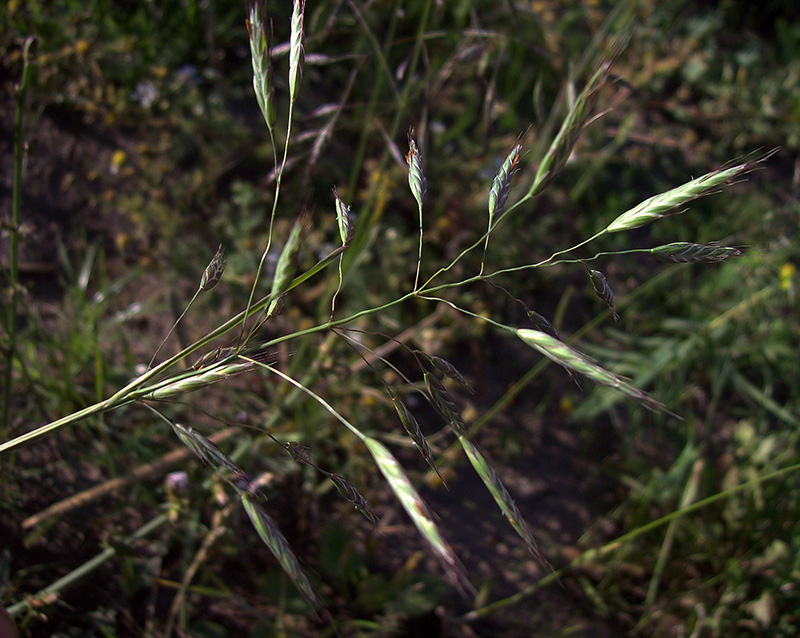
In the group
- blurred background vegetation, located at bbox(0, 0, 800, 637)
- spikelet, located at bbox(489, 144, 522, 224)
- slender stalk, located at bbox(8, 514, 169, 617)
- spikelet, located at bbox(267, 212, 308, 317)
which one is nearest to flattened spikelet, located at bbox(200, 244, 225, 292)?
spikelet, located at bbox(267, 212, 308, 317)

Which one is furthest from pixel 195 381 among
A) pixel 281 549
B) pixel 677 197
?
pixel 677 197

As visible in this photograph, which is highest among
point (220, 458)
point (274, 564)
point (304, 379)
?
point (220, 458)

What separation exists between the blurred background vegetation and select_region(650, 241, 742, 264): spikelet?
797 mm

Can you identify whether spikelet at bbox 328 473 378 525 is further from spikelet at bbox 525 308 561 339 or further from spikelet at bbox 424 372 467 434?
spikelet at bbox 525 308 561 339

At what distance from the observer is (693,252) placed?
2.45 feet

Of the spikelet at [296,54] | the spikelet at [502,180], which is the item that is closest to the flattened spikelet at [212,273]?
the spikelet at [296,54]

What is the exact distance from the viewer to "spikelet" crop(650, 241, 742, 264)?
72 centimetres

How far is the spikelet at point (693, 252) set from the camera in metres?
0.72

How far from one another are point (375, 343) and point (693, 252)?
1.45 metres

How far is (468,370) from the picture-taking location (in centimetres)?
226

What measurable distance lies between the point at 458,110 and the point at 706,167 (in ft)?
4.46

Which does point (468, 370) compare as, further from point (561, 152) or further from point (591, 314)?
point (561, 152)

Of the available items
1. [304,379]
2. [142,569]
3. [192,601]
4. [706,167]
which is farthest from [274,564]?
[706,167]

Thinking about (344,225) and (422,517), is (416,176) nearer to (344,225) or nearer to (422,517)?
(344,225)
